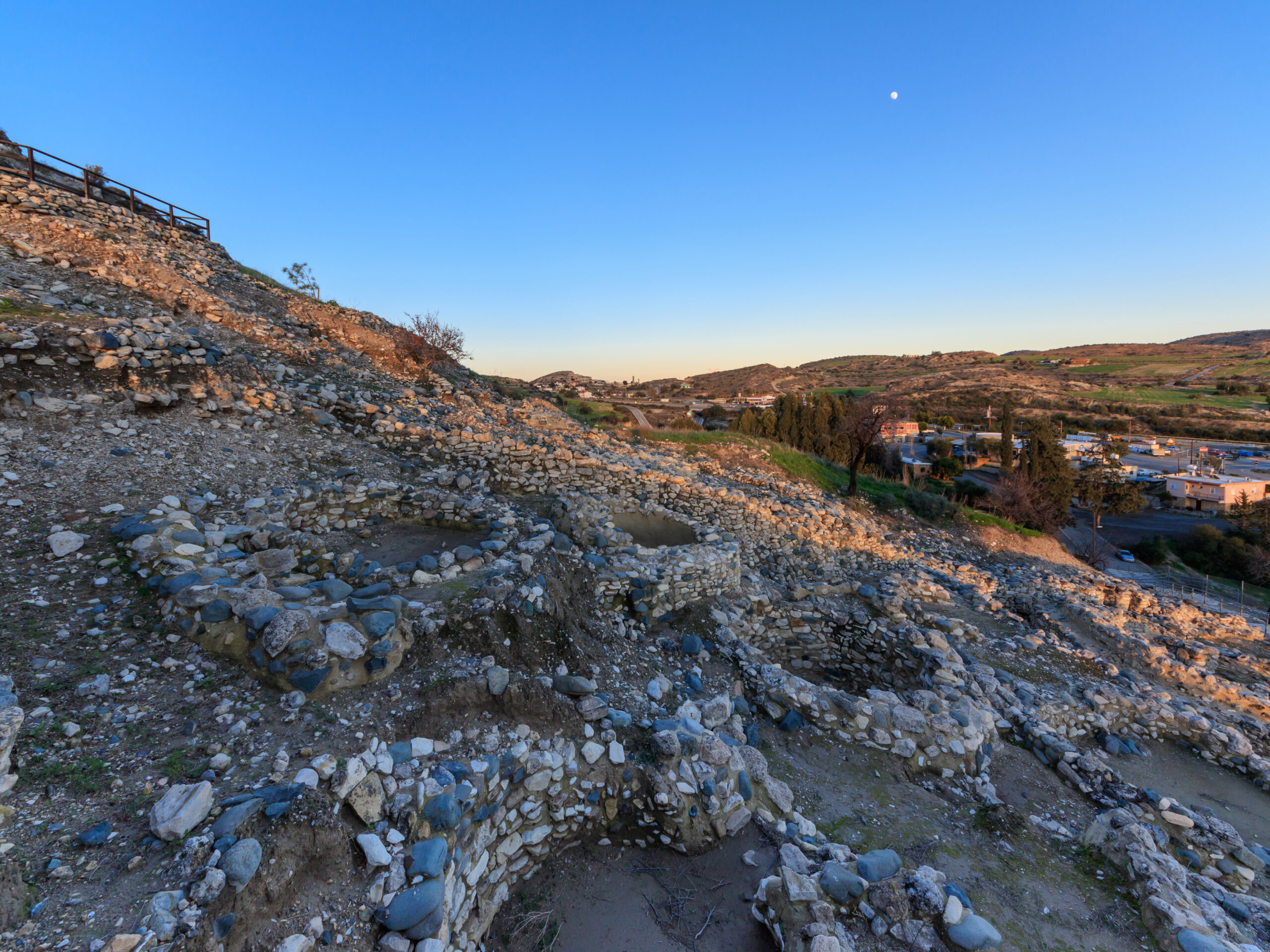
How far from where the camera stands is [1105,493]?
2850 cm

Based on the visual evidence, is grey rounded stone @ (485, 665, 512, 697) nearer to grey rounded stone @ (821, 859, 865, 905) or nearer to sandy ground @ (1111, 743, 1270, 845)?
grey rounded stone @ (821, 859, 865, 905)

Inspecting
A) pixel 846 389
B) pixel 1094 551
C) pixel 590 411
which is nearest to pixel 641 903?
pixel 590 411

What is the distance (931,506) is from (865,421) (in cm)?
489

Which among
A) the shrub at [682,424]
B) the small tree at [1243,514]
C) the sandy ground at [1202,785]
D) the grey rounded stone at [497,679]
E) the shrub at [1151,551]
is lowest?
the shrub at [1151,551]

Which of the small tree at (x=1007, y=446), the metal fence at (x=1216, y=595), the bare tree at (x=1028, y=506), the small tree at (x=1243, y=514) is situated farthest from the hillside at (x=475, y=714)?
the small tree at (x=1007, y=446)

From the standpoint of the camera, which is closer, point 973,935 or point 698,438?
point 973,935

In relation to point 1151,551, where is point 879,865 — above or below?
above

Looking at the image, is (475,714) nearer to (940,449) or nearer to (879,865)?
(879,865)

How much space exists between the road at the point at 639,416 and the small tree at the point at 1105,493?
24.4 meters

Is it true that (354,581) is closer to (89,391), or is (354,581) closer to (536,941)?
(536,941)

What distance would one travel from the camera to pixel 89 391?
23.5ft

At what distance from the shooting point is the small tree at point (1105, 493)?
1065 inches

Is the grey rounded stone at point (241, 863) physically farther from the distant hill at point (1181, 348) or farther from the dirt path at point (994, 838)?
the distant hill at point (1181, 348)

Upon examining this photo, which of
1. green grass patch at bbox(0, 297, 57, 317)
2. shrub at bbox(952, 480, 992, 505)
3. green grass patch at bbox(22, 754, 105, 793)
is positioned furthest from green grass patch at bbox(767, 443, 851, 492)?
green grass patch at bbox(0, 297, 57, 317)
